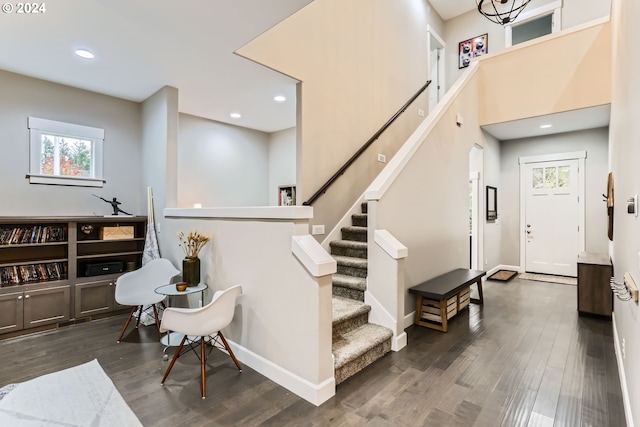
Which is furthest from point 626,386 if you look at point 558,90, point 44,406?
point 558,90

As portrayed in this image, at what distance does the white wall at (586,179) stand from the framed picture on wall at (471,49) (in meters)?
2.31

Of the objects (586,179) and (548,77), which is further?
(586,179)

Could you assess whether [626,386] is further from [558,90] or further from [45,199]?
[45,199]

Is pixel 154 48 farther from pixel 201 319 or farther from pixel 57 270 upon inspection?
pixel 57 270

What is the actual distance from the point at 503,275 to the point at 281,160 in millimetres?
5051

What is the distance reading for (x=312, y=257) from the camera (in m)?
2.22

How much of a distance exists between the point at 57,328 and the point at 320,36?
4.88m

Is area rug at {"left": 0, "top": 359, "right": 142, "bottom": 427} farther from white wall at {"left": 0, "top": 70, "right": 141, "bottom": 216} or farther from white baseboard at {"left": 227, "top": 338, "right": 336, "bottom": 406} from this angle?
white wall at {"left": 0, "top": 70, "right": 141, "bottom": 216}

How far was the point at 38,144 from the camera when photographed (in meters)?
3.80

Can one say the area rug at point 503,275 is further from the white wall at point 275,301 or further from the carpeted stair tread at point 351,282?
the white wall at point 275,301

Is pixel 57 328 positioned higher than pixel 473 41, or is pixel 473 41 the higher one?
pixel 473 41

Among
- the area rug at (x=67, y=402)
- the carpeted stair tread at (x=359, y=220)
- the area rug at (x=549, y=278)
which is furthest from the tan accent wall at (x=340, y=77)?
the area rug at (x=549, y=278)

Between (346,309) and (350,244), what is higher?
(350,244)

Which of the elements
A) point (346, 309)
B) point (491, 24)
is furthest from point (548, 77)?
point (346, 309)
